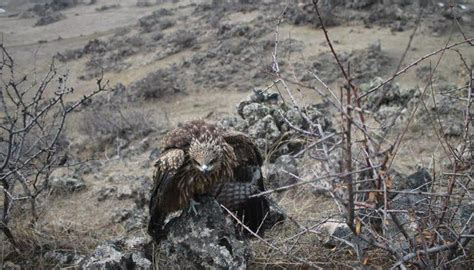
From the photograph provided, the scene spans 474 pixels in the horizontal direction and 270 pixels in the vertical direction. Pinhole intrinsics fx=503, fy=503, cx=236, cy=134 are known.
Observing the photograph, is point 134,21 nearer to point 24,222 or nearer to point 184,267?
point 24,222

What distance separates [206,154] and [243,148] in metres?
0.45

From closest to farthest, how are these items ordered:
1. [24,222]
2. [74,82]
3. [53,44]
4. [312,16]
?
[24,222]
[74,82]
[312,16]
[53,44]

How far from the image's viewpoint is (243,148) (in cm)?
359

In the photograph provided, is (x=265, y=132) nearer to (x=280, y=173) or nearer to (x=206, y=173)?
(x=280, y=173)

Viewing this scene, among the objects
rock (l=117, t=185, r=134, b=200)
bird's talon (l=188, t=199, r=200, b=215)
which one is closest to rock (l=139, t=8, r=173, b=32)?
rock (l=117, t=185, r=134, b=200)

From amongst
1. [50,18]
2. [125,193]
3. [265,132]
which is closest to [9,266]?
[125,193]

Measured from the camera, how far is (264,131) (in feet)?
19.2

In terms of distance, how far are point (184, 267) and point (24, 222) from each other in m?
1.81

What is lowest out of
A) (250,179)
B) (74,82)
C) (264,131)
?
(74,82)

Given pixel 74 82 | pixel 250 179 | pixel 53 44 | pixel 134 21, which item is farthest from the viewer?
pixel 134 21

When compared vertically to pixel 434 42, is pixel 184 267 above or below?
above

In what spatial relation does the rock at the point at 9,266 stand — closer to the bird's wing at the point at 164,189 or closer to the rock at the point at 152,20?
the bird's wing at the point at 164,189

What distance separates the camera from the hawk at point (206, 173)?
3250 mm

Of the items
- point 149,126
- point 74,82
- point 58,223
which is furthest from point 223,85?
point 58,223
